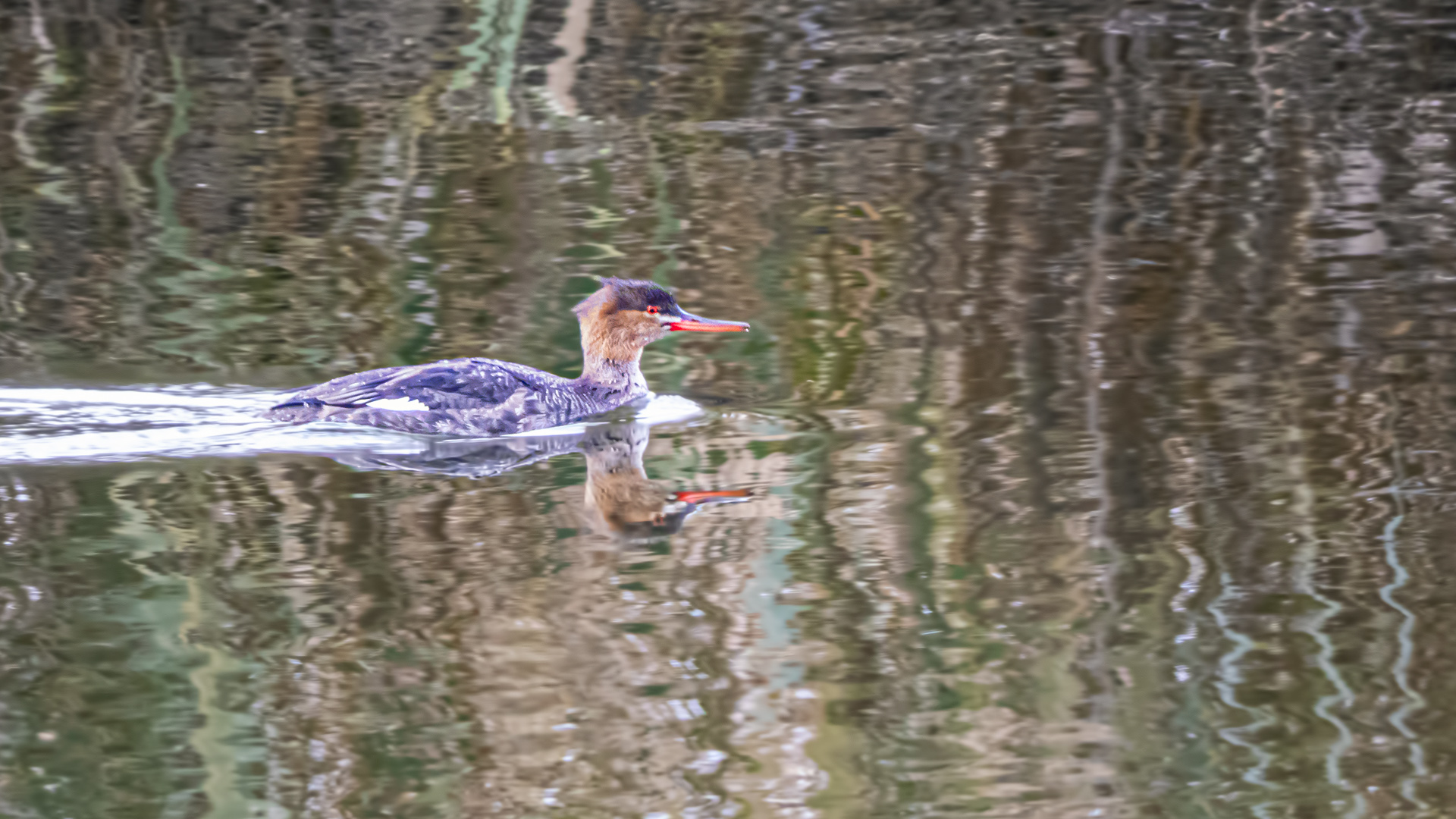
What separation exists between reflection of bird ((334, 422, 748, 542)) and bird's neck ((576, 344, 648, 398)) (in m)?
0.29

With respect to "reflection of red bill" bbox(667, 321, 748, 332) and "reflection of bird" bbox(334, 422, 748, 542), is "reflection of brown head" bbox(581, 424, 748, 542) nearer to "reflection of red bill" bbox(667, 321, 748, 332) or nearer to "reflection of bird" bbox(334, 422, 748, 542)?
"reflection of bird" bbox(334, 422, 748, 542)

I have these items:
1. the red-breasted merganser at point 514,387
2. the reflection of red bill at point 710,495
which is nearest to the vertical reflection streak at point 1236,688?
the reflection of red bill at point 710,495

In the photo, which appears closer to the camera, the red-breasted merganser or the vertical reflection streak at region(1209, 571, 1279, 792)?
the vertical reflection streak at region(1209, 571, 1279, 792)

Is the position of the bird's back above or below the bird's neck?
above

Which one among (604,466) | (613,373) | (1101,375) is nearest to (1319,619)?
(1101,375)

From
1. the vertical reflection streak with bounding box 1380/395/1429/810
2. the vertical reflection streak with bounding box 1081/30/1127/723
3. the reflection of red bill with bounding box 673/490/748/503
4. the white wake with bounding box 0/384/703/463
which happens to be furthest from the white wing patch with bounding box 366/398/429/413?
the vertical reflection streak with bounding box 1380/395/1429/810

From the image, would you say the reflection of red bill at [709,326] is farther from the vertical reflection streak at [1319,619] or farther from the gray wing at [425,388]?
the vertical reflection streak at [1319,619]

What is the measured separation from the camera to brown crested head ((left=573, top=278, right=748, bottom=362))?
7.35m

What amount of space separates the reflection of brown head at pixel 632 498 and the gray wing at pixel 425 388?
1.35 ft

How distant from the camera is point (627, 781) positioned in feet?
13.1

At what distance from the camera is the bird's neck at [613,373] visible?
7387mm

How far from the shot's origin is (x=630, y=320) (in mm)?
7402

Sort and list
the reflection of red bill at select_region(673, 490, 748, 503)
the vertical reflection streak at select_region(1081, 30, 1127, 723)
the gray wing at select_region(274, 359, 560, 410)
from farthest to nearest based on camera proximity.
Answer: the gray wing at select_region(274, 359, 560, 410) → the reflection of red bill at select_region(673, 490, 748, 503) → the vertical reflection streak at select_region(1081, 30, 1127, 723)

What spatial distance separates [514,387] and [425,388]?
0.33 m
